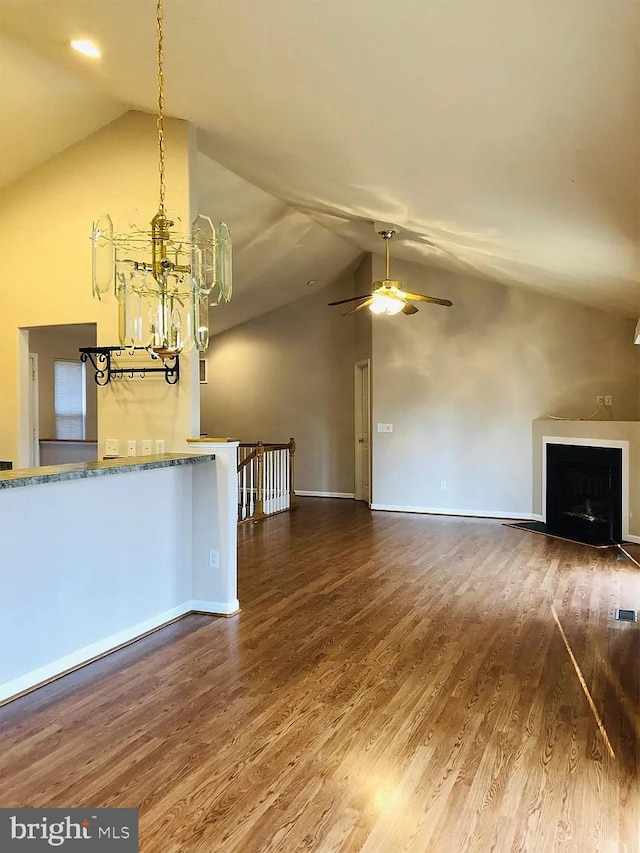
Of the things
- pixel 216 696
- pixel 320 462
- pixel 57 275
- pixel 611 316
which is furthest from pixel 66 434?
pixel 611 316

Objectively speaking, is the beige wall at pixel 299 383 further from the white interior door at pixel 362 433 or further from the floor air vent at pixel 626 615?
the floor air vent at pixel 626 615

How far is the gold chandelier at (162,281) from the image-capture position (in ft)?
9.84

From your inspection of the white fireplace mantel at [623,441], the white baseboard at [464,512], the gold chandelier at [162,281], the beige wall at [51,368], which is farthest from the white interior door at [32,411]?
the white fireplace mantel at [623,441]

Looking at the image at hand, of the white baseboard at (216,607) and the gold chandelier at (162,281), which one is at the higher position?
the gold chandelier at (162,281)

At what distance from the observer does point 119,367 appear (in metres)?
4.52

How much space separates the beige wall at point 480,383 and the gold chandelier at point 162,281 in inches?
215

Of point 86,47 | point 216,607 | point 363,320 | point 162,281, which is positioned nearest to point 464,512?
point 363,320

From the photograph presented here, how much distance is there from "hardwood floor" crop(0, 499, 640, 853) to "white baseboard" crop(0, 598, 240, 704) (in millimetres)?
79

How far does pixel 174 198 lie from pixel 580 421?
519 centimetres

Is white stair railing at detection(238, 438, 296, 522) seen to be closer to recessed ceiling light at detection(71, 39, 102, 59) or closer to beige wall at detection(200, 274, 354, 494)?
beige wall at detection(200, 274, 354, 494)

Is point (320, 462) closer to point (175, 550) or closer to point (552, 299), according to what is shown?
point (552, 299)

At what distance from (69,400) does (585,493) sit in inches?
282

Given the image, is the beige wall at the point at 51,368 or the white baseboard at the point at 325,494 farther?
the white baseboard at the point at 325,494

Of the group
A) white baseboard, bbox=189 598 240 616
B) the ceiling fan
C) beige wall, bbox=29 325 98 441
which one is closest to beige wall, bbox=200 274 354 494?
beige wall, bbox=29 325 98 441
